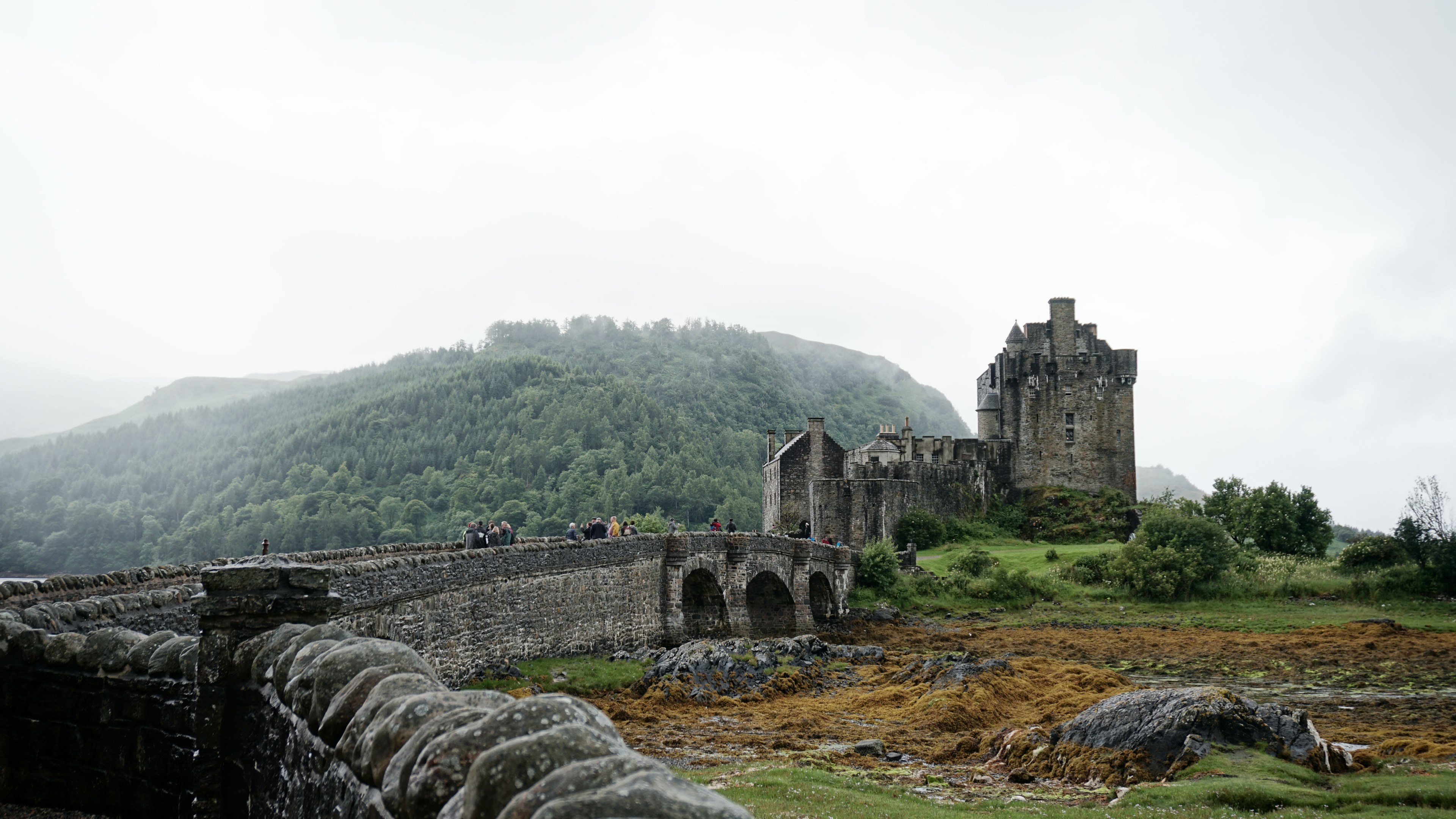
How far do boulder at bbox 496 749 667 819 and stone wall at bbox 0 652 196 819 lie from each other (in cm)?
471

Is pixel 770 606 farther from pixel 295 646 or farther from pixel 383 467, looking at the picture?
pixel 383 467

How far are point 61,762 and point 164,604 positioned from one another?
5.47m

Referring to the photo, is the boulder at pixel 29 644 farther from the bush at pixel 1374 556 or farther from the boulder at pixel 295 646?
the bush at pixel 1374 556

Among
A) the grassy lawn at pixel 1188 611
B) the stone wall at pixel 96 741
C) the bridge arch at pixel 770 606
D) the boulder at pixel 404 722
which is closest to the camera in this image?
the boulder at pixel 404 722

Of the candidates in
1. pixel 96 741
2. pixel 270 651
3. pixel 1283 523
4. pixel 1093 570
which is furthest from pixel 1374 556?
pixel 96 741

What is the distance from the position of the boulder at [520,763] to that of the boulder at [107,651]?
509cm

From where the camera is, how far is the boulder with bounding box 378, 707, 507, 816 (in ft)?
10.2

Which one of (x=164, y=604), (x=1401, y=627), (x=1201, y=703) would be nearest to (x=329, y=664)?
(x=164, y=604)

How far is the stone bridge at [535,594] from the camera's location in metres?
12.0

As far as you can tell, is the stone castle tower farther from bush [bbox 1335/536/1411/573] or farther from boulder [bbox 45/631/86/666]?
boulder [bbox 45/631/86/666]

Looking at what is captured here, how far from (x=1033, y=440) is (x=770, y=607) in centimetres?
2924

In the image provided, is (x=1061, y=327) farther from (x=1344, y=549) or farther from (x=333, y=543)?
(x=333, y=543)

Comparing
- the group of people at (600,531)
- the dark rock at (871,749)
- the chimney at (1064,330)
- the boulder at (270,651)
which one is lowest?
the dark rock at (871,749)

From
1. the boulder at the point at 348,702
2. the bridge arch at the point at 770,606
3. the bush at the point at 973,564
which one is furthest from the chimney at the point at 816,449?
the boulder at the point at 348,702
